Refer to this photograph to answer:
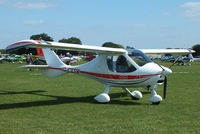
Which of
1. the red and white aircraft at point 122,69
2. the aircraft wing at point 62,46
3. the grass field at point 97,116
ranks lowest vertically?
the grass field at point 97,116

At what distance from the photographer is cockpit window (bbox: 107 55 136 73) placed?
9.30m

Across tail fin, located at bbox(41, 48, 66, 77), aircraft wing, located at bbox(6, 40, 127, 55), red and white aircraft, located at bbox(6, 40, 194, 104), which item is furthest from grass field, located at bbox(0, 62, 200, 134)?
aircraft wing, located at bbox(6, 40, 127, 55)

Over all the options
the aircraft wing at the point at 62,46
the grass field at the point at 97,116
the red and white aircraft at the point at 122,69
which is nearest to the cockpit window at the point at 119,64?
the red and white aircraft at the point at 122,69

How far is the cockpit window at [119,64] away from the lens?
9.30 meters

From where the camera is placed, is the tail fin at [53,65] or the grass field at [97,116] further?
the tail fin at [53,65]

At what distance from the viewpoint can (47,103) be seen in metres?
9.34

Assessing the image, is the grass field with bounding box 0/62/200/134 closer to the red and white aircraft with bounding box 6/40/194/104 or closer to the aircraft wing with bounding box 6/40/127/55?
the red and white aircraft with bounding box 6/40/194/104

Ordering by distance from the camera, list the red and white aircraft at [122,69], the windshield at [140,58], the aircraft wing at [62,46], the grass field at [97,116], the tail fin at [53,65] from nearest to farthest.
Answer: the grass field at [97,116] < the aircraft wing at [62,46] < the red and white aircraft at [122,69] < the windshield at [140,58] < the tail fin at [53,65]

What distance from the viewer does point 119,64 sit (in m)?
9.59

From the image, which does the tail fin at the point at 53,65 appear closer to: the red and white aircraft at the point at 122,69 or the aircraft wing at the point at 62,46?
the red and white aircraft at the point at 122,69

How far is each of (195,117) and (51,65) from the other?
695cm

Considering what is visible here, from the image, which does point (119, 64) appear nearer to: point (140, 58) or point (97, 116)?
point (140, 58)

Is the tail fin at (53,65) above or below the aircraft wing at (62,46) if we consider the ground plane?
below

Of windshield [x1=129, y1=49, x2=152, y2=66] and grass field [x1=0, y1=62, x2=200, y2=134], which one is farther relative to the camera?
windshield [x1=129, y1=49, x2=152, y2=66]
